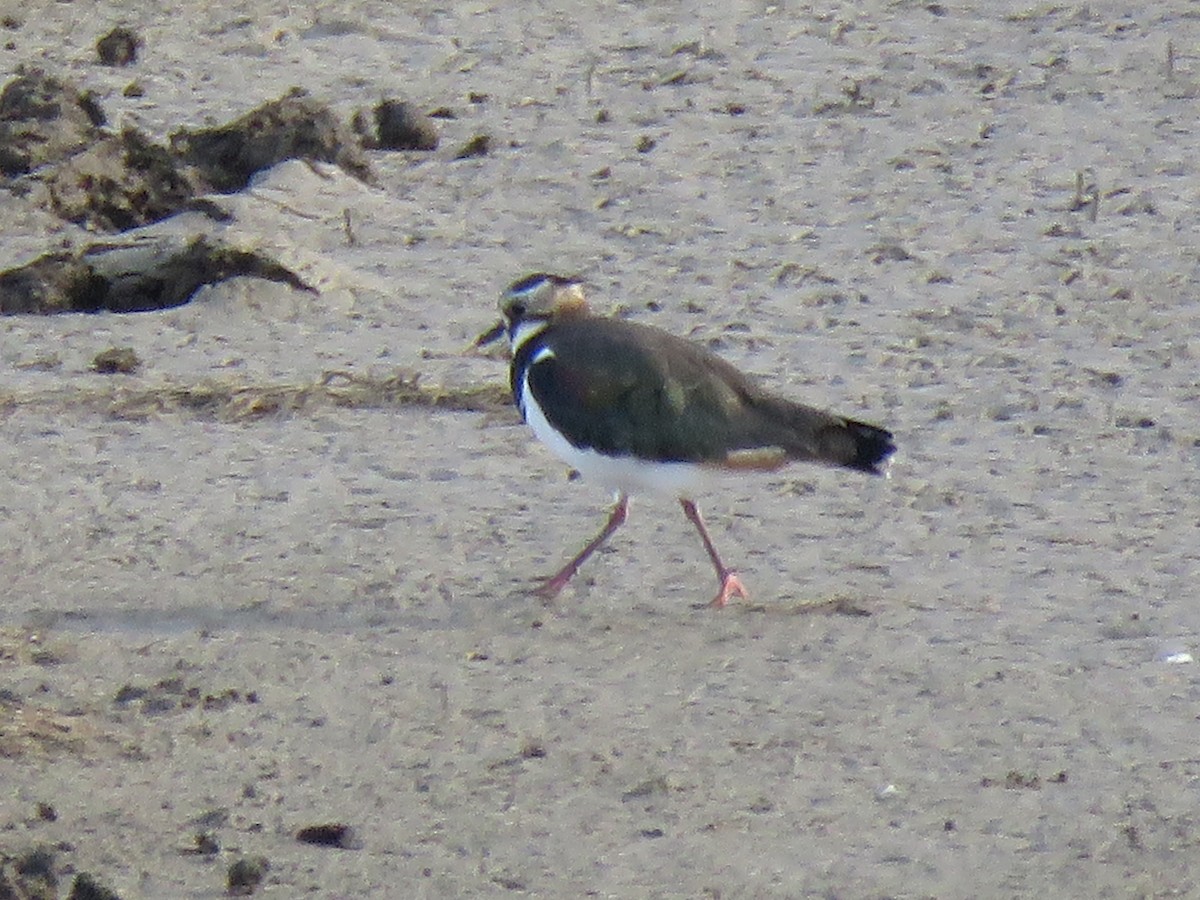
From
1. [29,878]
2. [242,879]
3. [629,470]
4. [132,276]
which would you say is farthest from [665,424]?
[132,276]

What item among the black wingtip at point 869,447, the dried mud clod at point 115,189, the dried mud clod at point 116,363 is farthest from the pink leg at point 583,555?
the dried mud clod at point 115,189

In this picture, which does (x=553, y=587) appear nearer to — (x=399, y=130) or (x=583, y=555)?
(x=583, y=555)

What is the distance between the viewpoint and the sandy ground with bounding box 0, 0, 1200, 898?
6094mm

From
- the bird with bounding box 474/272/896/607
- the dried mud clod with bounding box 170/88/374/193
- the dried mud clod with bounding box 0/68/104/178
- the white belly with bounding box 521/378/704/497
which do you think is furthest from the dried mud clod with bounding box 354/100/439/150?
the white belly with bounding box 521/378/704/497

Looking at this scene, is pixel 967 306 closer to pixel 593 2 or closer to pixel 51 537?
pixel 51 537

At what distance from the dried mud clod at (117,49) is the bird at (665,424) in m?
6.41

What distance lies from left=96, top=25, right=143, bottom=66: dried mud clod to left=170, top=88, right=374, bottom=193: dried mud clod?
191 cm

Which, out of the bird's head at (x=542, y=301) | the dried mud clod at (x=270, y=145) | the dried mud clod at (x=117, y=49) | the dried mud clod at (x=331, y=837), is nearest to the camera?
the dried mud clod at (x=331, y=837)

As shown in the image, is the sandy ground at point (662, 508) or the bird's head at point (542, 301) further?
the bird's head at point (542, 301)

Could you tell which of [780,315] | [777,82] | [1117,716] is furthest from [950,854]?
[777,82]

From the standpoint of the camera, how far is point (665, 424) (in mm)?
7480

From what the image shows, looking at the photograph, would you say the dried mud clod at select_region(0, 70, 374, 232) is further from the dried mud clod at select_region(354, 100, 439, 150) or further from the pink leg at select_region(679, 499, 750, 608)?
the pink leg at select_region(679, 499, 750, 608)

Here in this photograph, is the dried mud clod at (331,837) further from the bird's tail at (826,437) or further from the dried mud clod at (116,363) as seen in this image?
the dried mud clod at (116,363)

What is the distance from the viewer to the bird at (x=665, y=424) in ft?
24.4
